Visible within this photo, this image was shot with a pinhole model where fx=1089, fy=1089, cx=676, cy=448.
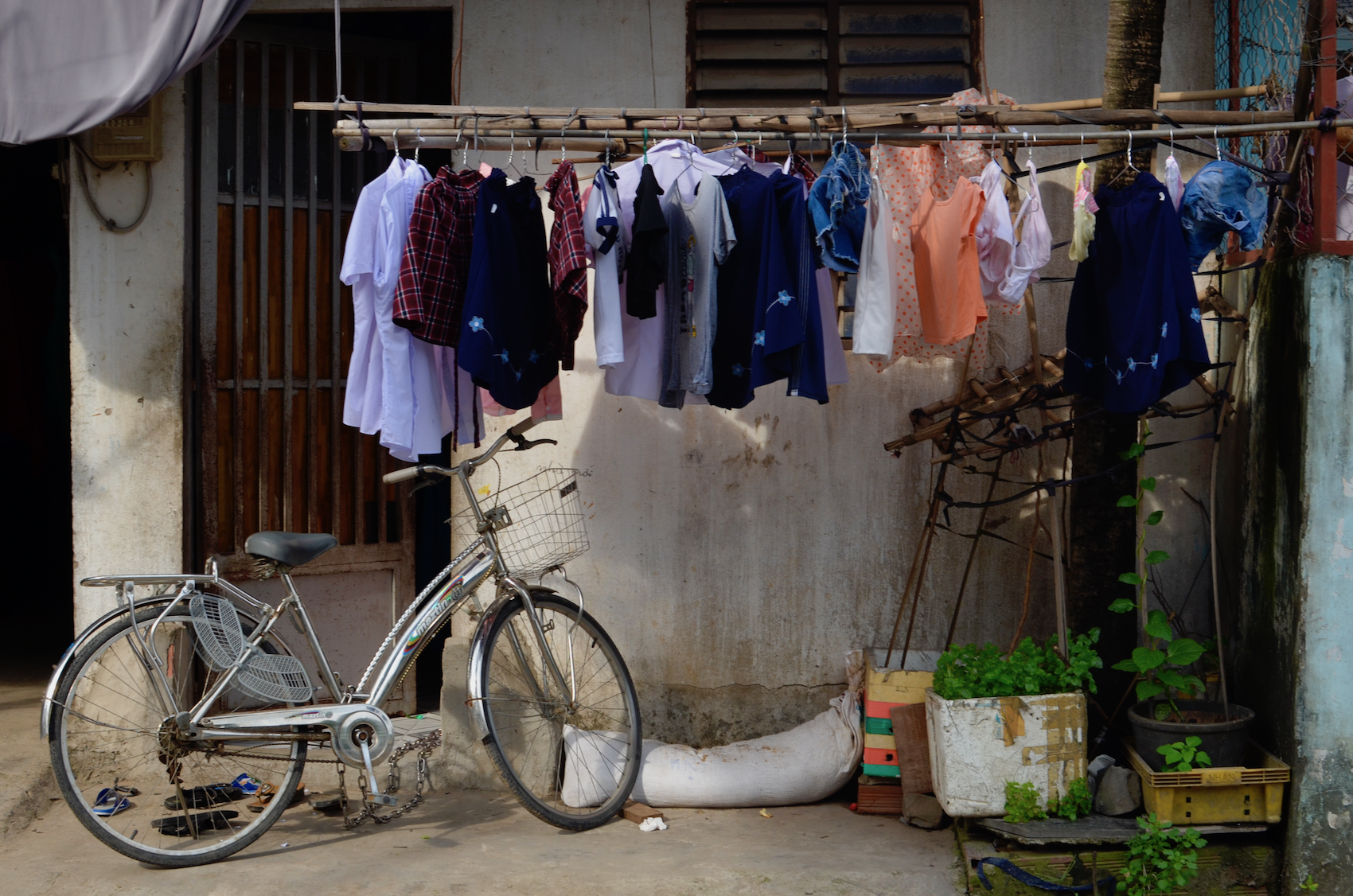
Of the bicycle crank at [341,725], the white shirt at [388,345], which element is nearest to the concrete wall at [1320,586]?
the white shirt at [388,345]

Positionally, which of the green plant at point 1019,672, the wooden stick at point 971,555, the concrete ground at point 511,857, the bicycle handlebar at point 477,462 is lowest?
the concrete ground at point 511,857

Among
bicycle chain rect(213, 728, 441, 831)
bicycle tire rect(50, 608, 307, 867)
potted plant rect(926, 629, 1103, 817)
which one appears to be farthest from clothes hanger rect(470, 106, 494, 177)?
potted plant rect(926, 629, 1103, 817)

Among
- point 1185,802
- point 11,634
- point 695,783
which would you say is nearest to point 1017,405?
point 1185,802

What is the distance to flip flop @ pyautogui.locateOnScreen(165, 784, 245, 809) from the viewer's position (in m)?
4.67

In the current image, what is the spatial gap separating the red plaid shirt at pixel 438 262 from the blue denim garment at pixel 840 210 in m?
1.32

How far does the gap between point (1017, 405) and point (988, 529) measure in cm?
94

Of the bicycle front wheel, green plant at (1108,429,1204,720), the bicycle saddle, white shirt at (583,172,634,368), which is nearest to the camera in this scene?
white shirt at (583,172,634,368)

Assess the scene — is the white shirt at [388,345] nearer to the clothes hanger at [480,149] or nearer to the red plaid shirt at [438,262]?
the red plaid shirt at [438,262]

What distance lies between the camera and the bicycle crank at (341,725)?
14.4 feet

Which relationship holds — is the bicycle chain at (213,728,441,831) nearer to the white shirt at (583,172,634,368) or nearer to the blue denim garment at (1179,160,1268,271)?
the white shirt at (583,172,634,368)

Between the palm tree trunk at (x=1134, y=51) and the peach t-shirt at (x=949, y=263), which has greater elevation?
the palm tree trunk at (x=1134, y=51)

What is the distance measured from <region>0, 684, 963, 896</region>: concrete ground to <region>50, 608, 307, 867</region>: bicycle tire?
0.40 ft

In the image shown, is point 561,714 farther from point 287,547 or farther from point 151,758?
point 151,758

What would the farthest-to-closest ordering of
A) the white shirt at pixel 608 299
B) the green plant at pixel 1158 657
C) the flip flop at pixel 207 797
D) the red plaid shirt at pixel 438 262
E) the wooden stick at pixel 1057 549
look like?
1. the flip flop at pixel 207 797
2. the wooden stick at pixel 1057 549
3. the green plant at pixel 1158 657
4. the white shirt at pixel 608 299
5. the red plaid shirt at pixel 438 262
